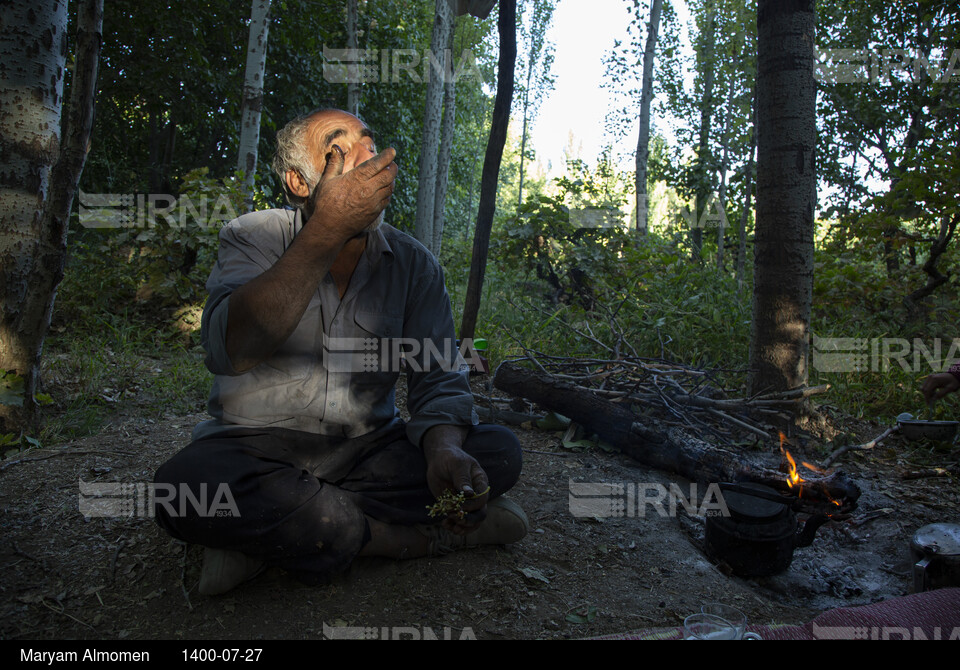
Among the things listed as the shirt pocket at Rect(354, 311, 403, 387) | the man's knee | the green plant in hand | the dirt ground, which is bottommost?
the dirt ground

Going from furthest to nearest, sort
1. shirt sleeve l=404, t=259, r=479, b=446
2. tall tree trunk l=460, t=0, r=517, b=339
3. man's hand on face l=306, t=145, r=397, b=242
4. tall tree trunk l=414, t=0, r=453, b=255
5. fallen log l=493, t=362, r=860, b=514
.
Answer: tall tree trunk l=414, t=0, r=453, b=255
tall tree trunk l=460, t=0, r=517, b=339
fallen log l=493, t=362, r=860, b=514
shirt sleeve l=404, t=259, r=479, b=446
man's hand on face l=306, t=145, r=397, b=242

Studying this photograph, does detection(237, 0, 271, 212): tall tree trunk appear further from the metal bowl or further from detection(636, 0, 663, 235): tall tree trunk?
detection(636, 0, 663, 235): tall tree trunk

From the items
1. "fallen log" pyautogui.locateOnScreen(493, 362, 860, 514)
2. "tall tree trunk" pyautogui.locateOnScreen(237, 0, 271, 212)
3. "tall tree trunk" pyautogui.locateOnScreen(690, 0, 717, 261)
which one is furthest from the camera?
"tall tree trunk" pyautogui.locateOnScreen(690, 0, 717, 261)

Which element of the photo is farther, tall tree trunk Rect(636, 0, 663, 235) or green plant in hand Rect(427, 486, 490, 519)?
tall tree trunk Rect(636, 0, 663, 235)

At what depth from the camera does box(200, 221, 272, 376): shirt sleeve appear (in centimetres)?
165

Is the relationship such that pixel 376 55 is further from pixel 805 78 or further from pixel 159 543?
pixel 159 543

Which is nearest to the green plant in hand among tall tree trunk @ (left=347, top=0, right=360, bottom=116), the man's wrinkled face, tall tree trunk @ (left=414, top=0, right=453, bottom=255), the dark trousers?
the dark trousers

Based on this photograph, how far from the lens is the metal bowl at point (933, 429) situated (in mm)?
3328

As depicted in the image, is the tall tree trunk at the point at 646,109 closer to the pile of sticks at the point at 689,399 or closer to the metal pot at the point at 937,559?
the pile of sticks at the point at 689,399

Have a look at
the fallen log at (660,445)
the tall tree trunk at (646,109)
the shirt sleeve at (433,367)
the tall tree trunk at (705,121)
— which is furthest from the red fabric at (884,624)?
the tall tree trunk at (646,109)

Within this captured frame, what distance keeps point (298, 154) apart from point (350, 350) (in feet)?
2.31

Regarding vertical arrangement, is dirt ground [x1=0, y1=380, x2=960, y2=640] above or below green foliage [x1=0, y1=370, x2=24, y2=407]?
below

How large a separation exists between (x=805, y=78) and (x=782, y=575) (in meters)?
2.80

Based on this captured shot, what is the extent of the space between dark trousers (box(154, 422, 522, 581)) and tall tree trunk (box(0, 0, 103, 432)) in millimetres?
1757
